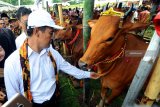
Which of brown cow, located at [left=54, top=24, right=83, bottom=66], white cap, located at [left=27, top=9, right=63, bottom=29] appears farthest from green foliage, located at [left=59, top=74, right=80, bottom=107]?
white cap, located at [left=27, top=9, right=63, bottom=29]

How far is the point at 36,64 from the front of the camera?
2.90 meters

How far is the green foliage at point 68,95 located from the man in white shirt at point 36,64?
6.77ft

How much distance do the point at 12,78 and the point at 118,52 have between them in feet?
5.93

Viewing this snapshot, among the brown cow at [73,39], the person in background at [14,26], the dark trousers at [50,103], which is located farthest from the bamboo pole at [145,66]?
the person in background at [14,26]

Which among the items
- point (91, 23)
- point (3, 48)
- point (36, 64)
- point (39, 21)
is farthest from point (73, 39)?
point (39, 21)

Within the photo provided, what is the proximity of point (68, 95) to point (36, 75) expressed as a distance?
111 inches

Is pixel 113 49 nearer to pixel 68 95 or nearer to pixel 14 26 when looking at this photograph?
pixel 68 95

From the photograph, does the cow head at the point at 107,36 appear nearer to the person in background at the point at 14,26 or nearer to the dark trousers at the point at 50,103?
the dark trousers at the point at 50,103

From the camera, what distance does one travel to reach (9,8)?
33.8 meters

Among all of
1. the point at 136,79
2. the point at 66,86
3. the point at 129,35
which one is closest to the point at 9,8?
the point at 66,86

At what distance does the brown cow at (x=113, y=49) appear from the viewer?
3545 mm

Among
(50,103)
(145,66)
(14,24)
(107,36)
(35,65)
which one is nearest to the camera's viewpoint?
(145,66)

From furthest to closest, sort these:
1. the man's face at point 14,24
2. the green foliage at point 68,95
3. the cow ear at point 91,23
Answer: the man's face at point 14,24
the green foliage at point 68,95
the cow ear at point 91,23

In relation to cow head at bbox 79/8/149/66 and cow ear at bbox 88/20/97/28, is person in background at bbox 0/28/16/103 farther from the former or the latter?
cow ear at bbox 88/20/97/28
